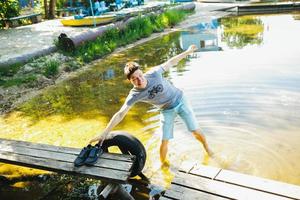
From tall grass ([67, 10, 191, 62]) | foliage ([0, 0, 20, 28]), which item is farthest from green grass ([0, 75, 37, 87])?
foliage ([0, 0, 20, 28])

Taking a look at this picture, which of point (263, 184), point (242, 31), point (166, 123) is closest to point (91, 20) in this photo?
point (242, 31)

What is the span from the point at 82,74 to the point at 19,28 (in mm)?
10990

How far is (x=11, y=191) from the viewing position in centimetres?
586

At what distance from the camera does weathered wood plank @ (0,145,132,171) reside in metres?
4.81

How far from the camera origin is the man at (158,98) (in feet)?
16.3

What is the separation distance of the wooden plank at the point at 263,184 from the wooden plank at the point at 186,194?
0.34m

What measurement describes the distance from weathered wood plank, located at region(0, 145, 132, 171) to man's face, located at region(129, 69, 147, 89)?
1.05 meters

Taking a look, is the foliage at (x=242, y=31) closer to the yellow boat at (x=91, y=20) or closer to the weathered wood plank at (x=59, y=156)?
the yellow boat at (x=91, y=20)

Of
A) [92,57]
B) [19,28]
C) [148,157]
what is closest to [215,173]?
[148,157]

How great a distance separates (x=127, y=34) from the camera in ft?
54.0

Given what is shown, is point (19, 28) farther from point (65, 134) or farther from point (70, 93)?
point (65, 134)

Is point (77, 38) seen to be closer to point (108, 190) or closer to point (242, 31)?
point (242, 31)

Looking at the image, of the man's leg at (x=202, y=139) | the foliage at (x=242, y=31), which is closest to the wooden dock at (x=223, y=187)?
the man's leg at (x=202, y=139)

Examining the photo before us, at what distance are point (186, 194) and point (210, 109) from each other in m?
4.15
